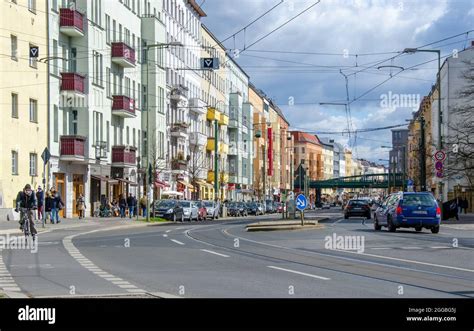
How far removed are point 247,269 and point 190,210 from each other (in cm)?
4186

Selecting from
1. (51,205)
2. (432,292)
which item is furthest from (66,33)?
(432,292)

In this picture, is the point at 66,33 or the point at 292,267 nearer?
the point at 292,267

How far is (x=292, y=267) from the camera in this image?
17406mm

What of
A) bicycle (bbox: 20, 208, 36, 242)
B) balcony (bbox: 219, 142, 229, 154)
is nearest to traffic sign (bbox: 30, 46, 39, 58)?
bicycle (bbox: 20, 208, 36, 242)

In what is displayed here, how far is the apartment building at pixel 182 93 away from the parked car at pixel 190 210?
14.1 m

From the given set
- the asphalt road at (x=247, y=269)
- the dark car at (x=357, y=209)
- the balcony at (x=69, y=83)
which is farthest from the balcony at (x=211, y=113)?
the asphalt road at (x=247, y=269)

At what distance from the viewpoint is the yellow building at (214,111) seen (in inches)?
4008

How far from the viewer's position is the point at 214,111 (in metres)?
102

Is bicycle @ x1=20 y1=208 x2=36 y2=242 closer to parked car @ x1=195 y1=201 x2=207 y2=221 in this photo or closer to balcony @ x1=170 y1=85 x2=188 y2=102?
parked car @ x1=195 y1=201 x2=207 y2=221

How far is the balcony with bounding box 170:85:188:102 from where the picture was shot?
8225 cm

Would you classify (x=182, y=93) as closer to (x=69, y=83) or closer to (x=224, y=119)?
(x=224, y=119)

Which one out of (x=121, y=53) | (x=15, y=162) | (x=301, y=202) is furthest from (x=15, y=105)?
(x=301, y=202)
